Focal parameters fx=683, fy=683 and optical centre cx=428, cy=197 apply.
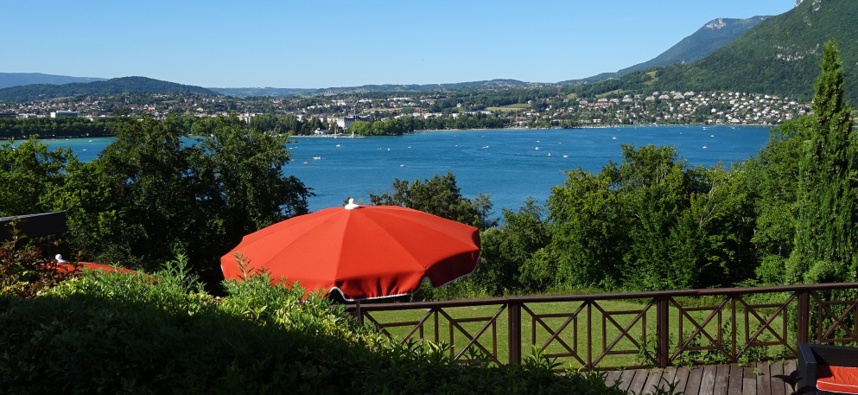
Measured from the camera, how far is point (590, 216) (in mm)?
17953

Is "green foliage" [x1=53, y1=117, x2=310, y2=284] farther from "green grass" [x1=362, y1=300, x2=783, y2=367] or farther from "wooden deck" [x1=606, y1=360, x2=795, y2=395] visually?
"wooden deck" [x1=606, y1=360, x2=795, y2=395]

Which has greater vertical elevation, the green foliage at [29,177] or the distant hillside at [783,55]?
the distant hillside at [783,55]

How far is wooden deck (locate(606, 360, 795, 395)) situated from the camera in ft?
13.1

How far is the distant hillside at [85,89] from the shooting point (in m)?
117

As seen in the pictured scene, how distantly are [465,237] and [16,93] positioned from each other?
5285 inches

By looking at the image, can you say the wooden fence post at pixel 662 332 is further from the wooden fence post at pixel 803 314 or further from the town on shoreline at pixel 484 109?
the town on shoreline at pixel 484 109

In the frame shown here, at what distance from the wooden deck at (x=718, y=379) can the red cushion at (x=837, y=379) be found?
14.6 inches

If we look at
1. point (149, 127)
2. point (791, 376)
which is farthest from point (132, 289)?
point (149, 127)

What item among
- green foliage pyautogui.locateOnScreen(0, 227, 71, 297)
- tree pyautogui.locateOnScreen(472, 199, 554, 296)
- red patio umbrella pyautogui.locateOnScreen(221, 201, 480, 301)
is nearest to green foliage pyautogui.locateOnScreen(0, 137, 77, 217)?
tree pyautogui.locateOnScreen(472, 199, 554, 296)

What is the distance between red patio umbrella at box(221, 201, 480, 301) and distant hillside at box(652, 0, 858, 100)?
70.9 metres

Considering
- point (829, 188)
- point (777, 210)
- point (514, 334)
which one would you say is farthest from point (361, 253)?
point (777, 210)

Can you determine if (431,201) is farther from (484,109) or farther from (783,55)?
(484,109)

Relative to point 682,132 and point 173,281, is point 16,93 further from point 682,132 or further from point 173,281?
point 173,281

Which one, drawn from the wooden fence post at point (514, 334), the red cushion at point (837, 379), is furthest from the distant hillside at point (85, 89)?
the red cushion at point (837, 379)
